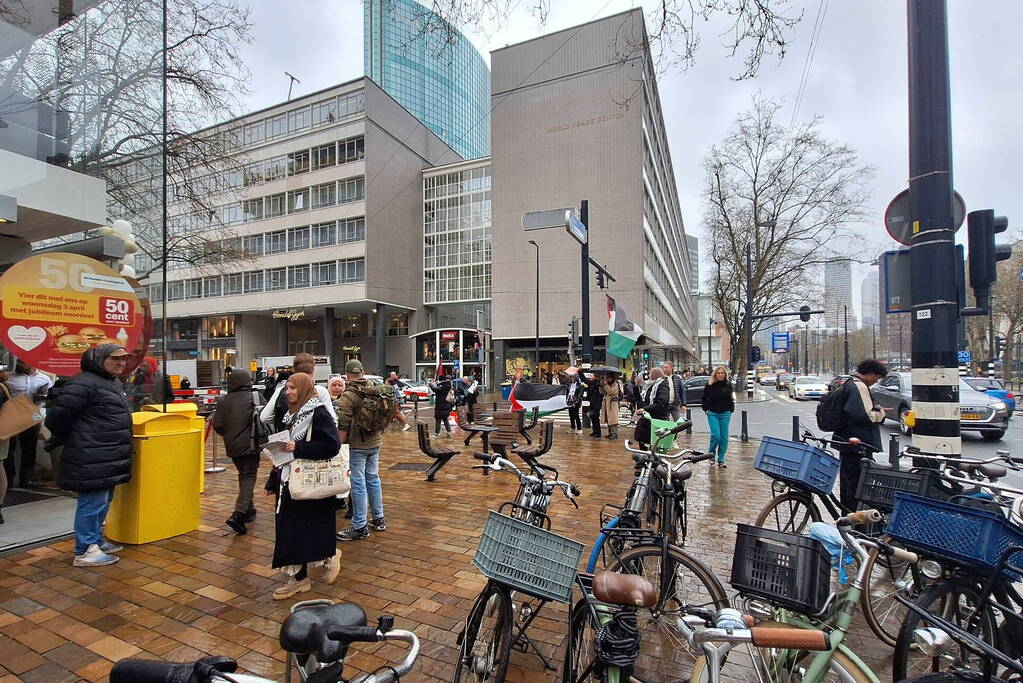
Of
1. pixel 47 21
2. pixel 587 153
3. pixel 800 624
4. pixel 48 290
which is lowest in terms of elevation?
pixel 800 624

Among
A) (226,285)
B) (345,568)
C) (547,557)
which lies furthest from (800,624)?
(226,285)

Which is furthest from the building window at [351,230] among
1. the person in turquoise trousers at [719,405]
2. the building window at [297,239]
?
the person in turquoise trousers at [719,405]

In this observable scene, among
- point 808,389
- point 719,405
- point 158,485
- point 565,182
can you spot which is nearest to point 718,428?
point 719,405

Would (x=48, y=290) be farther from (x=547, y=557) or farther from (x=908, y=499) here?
(x=908, y=499)

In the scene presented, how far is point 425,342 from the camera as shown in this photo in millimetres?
48375

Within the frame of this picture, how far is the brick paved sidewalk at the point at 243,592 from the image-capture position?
301 centimetres

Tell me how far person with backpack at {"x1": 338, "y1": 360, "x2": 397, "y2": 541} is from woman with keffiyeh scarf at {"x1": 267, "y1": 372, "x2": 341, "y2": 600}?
955 mm

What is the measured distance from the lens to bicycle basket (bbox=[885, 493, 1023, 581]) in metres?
2.37

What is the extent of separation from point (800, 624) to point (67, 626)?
14.4 feet

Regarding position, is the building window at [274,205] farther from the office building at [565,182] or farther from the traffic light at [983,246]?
the traffic light at [983,246]

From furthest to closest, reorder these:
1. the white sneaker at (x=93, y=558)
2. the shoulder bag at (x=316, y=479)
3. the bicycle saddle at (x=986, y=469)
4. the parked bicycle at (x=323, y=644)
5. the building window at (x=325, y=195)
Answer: the building window at (x=325, y=195) → the white sneaker at (x=93, y=558) → the shoulder bag at (x=316, y=479) → the bicycle saddle at (x=986, y=469) → the parked bicycle at (x=323, y=644)

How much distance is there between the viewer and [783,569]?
228cm

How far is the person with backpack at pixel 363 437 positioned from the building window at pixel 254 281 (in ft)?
155

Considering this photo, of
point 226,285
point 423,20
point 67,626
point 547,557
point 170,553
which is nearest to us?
point 547,557
